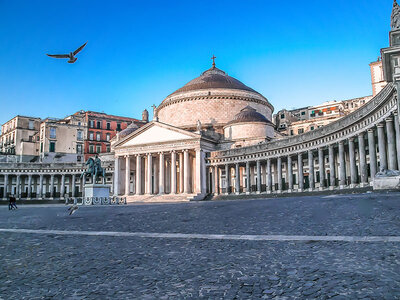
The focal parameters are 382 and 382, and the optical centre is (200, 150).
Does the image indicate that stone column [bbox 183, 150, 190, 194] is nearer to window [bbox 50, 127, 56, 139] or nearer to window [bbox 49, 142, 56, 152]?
window [bbox 50, 127, 56, 139]

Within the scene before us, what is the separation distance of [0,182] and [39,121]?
18382 mm

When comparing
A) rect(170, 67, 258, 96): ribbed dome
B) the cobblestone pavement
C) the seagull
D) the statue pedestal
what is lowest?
the cobblestone pavement

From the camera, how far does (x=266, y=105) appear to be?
240 feet

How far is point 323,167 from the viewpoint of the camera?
39.9m

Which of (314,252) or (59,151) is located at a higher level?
(59,151)

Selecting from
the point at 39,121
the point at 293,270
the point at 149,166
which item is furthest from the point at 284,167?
the point at 39,121

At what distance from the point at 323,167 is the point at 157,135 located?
997 inches

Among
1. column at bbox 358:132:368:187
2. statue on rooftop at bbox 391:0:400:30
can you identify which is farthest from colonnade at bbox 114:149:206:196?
statue on rooftop at bbox 391:0:400:30

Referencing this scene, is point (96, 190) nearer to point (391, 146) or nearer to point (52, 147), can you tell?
point (391, 146)

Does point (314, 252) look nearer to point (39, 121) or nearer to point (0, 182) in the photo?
point (0, 182)

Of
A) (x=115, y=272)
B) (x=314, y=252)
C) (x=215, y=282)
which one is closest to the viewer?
(x=215, y=282)

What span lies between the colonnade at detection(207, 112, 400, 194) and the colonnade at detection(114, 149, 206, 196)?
3.12 meters

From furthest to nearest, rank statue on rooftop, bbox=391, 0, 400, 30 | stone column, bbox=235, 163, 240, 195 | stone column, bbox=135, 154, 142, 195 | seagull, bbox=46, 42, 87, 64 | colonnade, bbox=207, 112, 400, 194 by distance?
stone column, bbox=135, 154, 142, 195
stone column, bbox=235, 163, 240, 195
colonnade, bbox=207, 112, 400, 194
statue on rooftop, bbox=391, 0, 400, 30
seagull, bbox=46, 42, 87, 64

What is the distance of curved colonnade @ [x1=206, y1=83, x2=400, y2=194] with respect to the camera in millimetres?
28781
